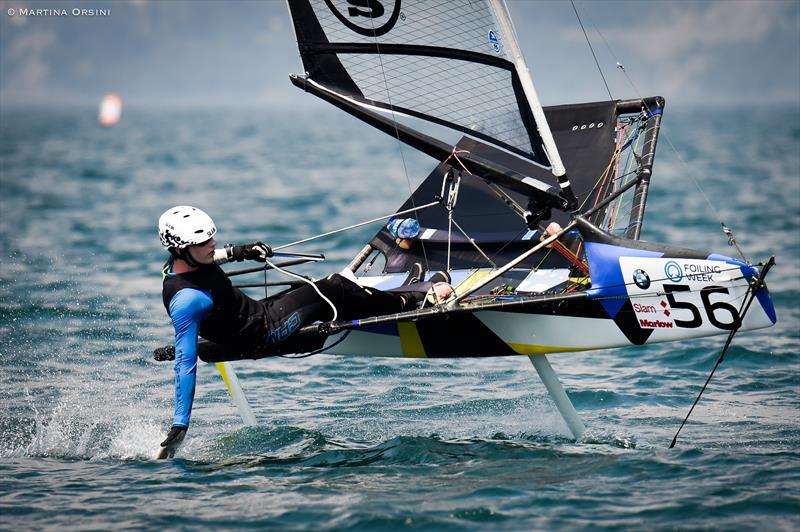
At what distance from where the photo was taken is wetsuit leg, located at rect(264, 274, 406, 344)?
6941mm

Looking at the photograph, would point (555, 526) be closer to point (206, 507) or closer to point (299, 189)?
point (206, 507)

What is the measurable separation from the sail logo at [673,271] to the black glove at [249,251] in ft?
7.87

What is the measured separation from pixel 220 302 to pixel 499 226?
263cm

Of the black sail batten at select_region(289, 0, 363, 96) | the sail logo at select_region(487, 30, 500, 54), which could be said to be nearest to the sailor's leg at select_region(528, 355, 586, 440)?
the sail logo at select_region(487, 30, 500, 54)

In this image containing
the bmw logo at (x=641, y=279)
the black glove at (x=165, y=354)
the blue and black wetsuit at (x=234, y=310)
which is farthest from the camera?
the black glove at (x=165, y=354)

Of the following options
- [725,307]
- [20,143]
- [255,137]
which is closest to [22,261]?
[725,307]

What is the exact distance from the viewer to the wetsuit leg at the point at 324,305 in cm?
694

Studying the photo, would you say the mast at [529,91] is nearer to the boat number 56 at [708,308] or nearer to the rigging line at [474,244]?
the rigging line at [474,244]

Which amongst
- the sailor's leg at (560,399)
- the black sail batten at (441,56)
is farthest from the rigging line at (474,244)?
the sailor's leg at (560,399)

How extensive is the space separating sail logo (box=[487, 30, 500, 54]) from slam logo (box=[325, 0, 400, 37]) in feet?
2.09

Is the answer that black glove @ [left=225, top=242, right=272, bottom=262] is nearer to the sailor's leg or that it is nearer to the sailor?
the sailor

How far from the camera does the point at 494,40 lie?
24.1 feet

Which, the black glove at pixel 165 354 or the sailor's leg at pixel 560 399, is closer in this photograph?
the black glove at pixel 165 354

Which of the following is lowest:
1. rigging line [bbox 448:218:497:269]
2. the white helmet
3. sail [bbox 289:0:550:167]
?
rigging line [bbox 448:218:497:269]
